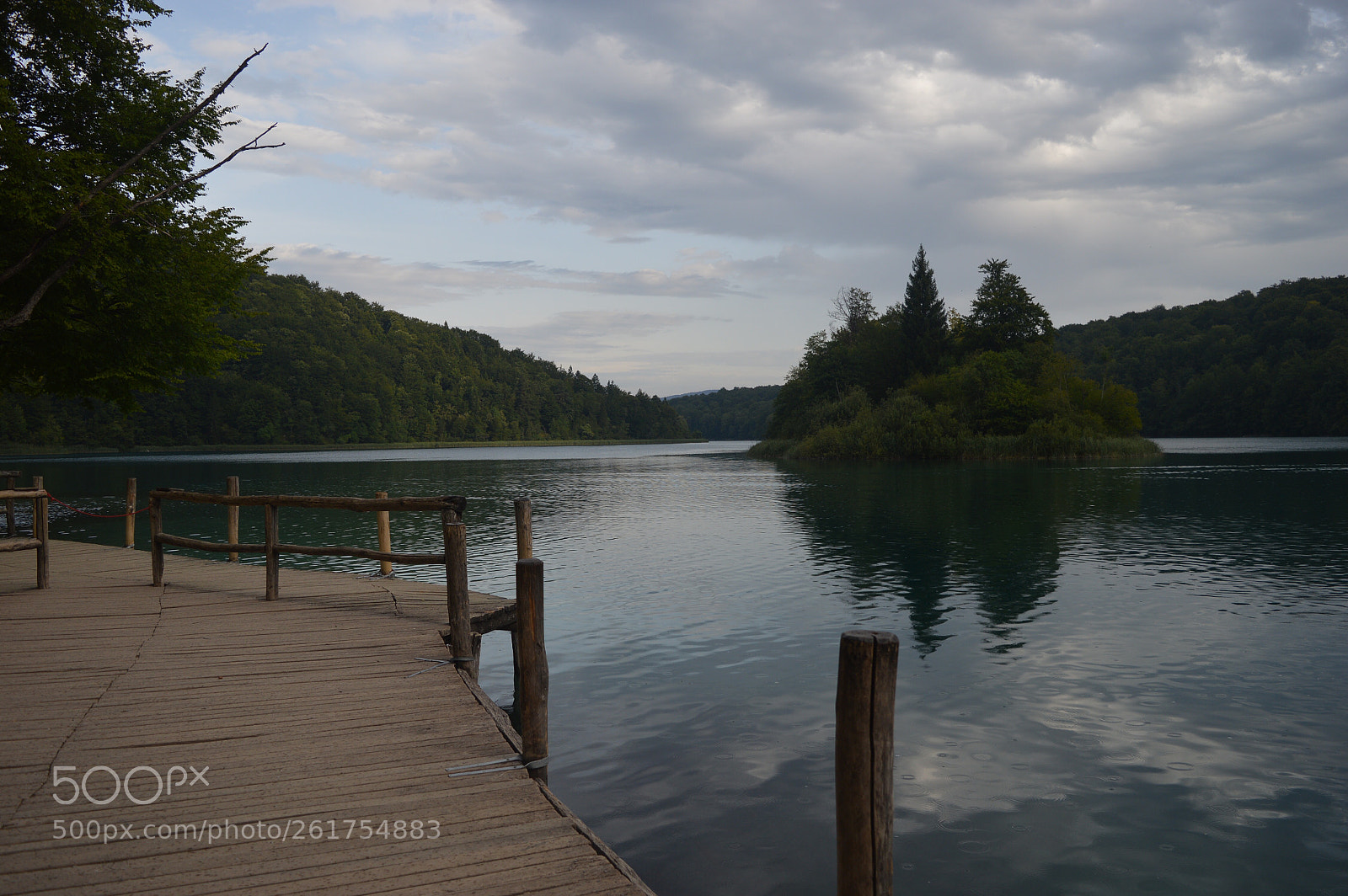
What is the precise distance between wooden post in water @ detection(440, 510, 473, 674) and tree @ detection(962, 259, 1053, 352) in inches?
2916

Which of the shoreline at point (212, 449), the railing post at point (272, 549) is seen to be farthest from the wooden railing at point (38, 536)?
the shoreline at point (212, 449)

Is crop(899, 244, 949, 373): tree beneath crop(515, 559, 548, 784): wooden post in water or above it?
above

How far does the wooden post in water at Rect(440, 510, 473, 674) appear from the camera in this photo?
7309 millimetres

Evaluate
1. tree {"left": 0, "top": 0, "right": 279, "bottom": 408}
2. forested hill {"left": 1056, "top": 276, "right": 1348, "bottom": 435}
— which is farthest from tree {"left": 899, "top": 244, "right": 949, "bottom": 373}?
tree {"left": 0, "top": 0, "right": 279, "bottom": 408}

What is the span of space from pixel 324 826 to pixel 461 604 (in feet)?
10.7

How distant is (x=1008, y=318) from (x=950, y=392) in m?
14.4

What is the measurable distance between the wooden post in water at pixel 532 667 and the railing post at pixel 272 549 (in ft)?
17.2

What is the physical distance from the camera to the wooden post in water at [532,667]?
200 inches

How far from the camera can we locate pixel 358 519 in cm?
2991

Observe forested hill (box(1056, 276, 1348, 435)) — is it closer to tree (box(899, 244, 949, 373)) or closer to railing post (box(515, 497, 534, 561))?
tree (box(899, 244, 949, 373))

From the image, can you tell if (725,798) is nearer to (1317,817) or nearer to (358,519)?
(1317,817)

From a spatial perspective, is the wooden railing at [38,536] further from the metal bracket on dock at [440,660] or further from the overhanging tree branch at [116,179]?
the metal bracket on dock at [440,660]

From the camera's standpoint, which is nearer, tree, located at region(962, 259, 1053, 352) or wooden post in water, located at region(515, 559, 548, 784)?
wooden post in water, located at region(515, 559, 548, 784)

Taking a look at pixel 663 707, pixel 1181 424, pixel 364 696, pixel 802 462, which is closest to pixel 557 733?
pixel 663 707
